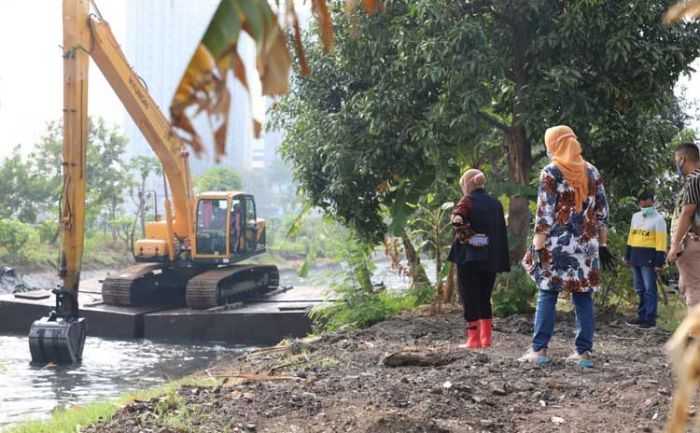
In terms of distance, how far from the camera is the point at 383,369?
21.5ft

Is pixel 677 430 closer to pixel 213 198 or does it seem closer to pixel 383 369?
pixel 383 369

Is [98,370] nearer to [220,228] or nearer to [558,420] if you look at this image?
[220,228]

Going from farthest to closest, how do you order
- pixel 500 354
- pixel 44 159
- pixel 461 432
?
pixel 44 159
pixel 500 354
pixel 461 432

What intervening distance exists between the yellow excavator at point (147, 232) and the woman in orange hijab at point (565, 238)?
9196mm

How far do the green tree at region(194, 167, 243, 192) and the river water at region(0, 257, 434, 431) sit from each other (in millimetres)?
29395

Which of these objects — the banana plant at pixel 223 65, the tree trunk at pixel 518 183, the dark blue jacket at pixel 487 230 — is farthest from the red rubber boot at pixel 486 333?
the banana plant at pixel 223 65

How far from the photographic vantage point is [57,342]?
13.5 m

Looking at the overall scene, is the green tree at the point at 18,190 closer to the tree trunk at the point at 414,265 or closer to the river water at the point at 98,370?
the river water at the point at 98,370

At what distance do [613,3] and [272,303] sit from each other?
10814 millimetres

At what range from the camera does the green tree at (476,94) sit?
9359 millimetres

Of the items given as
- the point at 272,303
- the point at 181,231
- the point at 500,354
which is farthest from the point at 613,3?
the point at 181,231

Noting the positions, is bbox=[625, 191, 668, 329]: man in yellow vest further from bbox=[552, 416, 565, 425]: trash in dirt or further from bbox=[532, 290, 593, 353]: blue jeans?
bbox=[552, 416, 565, 425]: trash in dirt

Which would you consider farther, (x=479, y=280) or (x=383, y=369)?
(x=479, y=280)

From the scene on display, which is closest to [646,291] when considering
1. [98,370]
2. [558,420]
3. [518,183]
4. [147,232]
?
[518,183]
